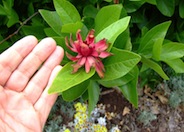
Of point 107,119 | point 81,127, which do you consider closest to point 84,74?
point 81,127

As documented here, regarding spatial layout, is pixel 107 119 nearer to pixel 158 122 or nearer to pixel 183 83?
pixel 158 122

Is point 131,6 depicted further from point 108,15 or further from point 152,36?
point 108,15

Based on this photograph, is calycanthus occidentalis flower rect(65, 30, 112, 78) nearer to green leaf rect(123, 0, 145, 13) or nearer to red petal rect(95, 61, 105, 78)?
red petal rect(95, 61, 105, 78)

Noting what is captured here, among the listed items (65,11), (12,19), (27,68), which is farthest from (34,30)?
(65,11)

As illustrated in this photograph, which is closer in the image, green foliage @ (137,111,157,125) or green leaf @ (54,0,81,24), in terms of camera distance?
green leaf @ (54,0,81,24)

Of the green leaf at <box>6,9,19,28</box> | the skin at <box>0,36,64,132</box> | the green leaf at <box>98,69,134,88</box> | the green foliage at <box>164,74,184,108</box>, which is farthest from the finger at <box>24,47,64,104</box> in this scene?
the green foliage at <box>164,74,184,108</box>
